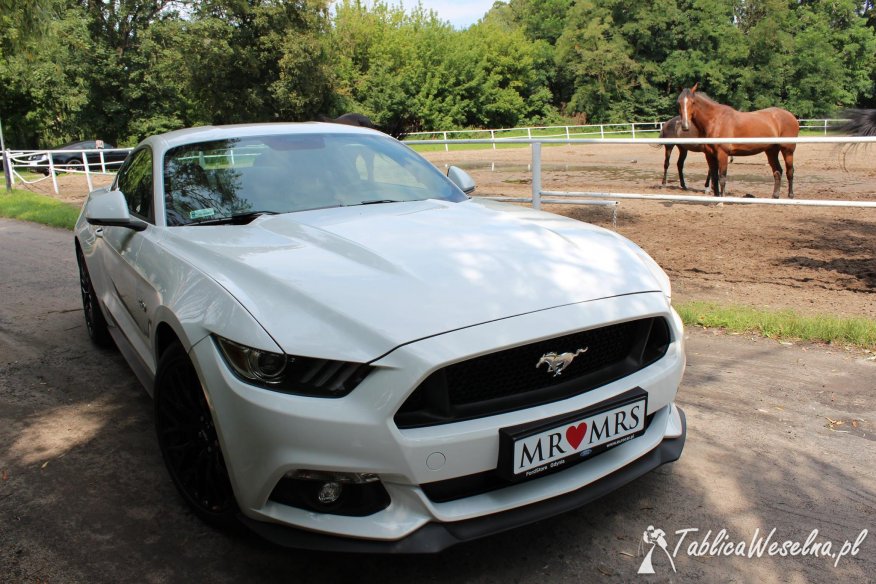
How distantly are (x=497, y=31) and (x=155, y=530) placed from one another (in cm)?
6322

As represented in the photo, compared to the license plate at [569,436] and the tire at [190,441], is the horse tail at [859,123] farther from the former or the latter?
the tire at [190,441]

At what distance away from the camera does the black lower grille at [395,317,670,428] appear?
2.17 metres

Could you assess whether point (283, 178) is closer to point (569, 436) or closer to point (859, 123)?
point (569, 436)

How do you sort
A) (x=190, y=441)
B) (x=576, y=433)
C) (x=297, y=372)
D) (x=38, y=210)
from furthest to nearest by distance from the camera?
(x=38, y=210) < (x=190, y=441) < (x=576, y=433) < (x=297, y=372)

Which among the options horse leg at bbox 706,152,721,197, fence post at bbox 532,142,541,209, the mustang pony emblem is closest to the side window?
the mustang pony emblem

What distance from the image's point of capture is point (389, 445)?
2.07m

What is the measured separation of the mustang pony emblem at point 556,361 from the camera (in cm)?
234

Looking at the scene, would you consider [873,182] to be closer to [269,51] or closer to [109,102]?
[269,51]

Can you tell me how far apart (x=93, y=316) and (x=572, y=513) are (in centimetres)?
379

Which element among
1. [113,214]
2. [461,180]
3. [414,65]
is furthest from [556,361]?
[414,65]

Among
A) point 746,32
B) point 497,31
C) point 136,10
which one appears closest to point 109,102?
point 136,10

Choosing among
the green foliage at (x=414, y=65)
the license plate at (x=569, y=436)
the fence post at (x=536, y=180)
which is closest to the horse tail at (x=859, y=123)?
the fence post at (x=536, y=180)

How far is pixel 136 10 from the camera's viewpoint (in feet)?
150

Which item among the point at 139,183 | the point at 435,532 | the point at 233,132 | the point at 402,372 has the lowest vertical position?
the point at 435,532
